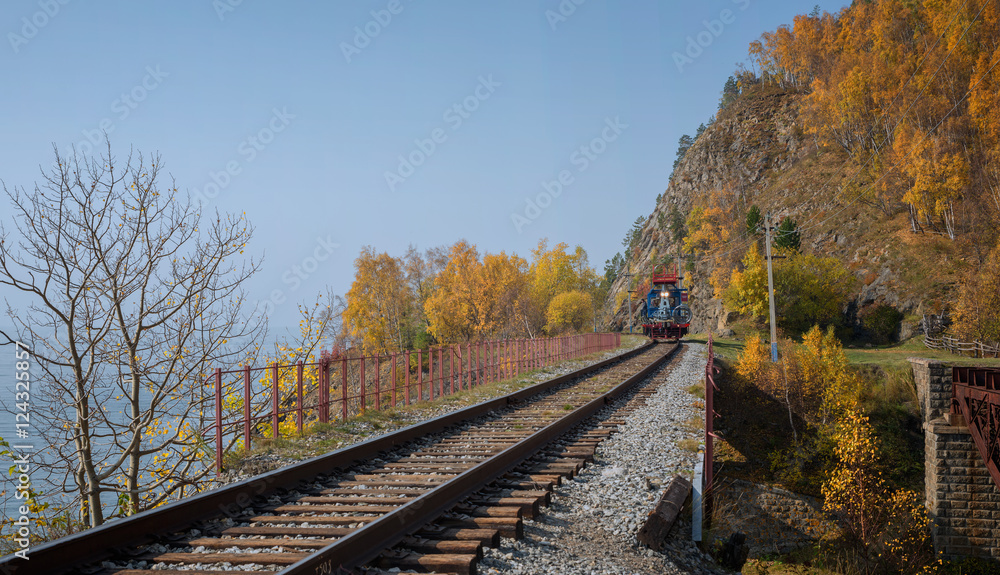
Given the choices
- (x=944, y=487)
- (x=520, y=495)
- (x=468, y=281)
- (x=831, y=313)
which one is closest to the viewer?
(x=520, y=495)

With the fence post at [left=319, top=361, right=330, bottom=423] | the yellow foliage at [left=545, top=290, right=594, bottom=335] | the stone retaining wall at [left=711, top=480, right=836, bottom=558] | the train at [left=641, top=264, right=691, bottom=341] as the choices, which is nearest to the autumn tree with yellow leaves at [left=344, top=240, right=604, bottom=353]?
the yellow foliage at [left=545, top=290, right=594, bottom=335]

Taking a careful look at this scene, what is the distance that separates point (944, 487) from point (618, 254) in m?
154

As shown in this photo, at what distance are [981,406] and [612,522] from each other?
16.6 m

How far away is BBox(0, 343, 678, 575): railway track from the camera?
4.21 metres

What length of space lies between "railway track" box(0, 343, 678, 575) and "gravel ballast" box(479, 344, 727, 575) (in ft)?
0.71

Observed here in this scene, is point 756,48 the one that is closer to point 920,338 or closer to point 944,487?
point 920,338

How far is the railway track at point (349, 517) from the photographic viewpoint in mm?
4215

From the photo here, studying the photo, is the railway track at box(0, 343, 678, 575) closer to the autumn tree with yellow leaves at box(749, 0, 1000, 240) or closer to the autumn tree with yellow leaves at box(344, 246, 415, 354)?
the autumn tree with yellow leaves at box(749, 0, 1000, 240)

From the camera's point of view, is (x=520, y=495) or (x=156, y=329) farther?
(x=156, y=329)

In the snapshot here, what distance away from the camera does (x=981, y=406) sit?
17.0 meters

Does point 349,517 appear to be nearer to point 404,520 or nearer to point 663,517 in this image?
point 404,520

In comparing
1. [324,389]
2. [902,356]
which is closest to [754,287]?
[902,356]

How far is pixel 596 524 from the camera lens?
19.6 feet

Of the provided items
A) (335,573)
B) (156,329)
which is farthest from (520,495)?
(156,329)
